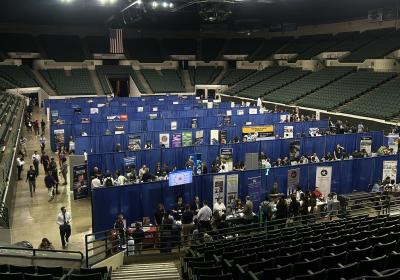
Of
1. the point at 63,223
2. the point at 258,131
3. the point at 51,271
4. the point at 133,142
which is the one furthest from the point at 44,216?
the point at 258,131

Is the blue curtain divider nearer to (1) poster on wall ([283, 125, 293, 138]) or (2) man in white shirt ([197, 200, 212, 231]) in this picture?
(2) man in white shirt ([197, 200, 212, 231])

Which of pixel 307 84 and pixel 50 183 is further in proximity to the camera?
pixel 307 84

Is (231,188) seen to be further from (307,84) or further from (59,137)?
(307,84)

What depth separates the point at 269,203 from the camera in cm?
1480

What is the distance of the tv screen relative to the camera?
48.9ft

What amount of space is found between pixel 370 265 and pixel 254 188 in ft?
30.8

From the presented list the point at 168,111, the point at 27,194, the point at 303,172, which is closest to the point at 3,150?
the point at 27,194

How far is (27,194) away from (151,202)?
22.5ft

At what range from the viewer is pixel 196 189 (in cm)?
1579

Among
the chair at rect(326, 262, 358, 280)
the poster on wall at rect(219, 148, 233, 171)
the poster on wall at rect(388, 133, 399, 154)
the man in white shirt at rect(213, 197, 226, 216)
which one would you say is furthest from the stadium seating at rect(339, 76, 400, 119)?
the chair at rect(326, 262, 358, 280)

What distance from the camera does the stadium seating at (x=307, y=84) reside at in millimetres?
42156

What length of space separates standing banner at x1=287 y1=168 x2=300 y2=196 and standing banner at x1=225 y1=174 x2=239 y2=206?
98.3 inches

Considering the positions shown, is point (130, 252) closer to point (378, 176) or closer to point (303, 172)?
point (303, 172)

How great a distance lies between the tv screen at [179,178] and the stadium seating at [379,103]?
19.6 meters
